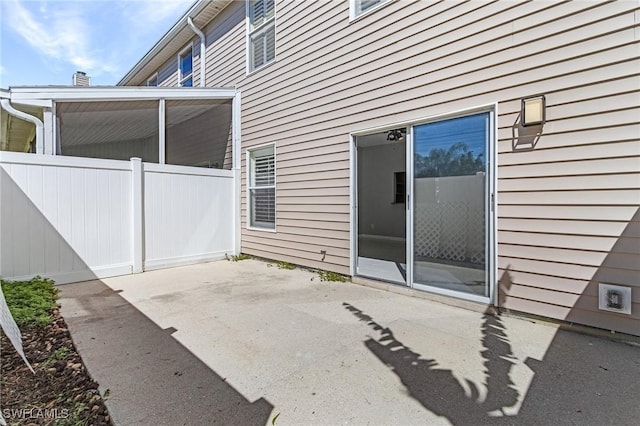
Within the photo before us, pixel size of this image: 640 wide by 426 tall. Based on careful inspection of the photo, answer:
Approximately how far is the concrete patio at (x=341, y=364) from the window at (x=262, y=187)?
2.65 metres

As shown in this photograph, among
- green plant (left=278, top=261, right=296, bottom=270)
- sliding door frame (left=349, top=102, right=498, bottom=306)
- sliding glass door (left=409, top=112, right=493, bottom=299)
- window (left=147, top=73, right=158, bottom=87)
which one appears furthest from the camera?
window (left=147, top=73, right=158, bottom=87)

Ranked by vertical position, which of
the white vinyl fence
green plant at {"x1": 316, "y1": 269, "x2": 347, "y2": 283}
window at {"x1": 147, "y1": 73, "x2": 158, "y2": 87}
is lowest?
green plant at {"x1": 316, "y1": 269, "x2": 347, "y2": 283}

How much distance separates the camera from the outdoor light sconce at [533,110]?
2.92 metres

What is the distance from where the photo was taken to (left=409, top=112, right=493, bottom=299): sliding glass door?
11.1 ft

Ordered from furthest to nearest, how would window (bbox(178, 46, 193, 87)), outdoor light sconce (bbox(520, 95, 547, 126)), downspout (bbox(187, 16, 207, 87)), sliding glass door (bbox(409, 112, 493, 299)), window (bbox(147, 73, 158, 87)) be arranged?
window (bbox(147, 73, 158, 87)) → window (bbox(178, 46, 193, 87)) → downspout (bbox(187, 16, 207, 87)) → sliding glass door (bbox(409, 112, 493, 299)) → outdoor light sconce (bbox(520, 95, 547, 126))

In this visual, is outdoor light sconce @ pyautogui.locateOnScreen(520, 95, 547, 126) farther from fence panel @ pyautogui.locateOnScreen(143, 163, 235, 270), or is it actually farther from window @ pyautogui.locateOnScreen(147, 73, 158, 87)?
window @ pyautogui.locateOnScreen(147, 73, 158, 87)

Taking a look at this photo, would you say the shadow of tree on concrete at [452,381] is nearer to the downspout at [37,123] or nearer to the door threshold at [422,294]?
the door threshold at [422,294]

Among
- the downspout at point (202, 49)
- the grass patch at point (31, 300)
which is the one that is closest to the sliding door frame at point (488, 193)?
Result: the grass patch at point (31, 300)

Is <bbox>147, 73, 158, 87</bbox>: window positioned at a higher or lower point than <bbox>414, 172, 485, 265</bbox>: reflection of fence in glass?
higher

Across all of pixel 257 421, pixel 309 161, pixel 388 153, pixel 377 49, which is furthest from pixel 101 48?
pixel 257 421

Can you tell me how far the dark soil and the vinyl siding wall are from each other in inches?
131

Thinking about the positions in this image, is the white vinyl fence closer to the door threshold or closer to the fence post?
the fence post

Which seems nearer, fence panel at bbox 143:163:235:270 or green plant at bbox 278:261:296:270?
fence panel at bbox 143:163:235:270

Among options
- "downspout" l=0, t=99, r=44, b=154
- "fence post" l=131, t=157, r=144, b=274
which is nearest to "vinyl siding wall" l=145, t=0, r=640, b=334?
"fence post" l=131, t=157, r=144, b=274
